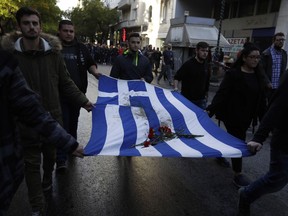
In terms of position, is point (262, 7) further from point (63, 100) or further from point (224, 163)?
point (63, 100)

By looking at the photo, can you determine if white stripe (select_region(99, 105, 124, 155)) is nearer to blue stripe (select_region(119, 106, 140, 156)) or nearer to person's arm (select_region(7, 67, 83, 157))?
blue stripe (select_region(119, 106, 140, 156))

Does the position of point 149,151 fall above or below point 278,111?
below

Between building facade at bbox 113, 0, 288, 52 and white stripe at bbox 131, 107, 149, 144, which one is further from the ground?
building facade at bbox 113, 0, 288, 52

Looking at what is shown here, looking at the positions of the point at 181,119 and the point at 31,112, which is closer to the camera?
the point at 31,112

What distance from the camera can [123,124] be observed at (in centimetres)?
356

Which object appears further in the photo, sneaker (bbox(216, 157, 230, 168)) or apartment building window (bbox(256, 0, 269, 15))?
apartment building window (bbox(256, 0, 269, 15))

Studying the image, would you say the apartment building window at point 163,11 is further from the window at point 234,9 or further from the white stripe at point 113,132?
the white stripe at point 113,132

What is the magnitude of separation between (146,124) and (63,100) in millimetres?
1263

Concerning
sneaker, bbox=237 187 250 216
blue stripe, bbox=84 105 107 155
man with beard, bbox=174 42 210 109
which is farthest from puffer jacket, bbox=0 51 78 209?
man with beard, bbox=174 42 210 109

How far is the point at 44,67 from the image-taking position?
3.03 metres

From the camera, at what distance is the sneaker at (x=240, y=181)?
13.2ft

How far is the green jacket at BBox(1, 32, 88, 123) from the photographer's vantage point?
9.62ft

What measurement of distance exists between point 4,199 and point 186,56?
579 inches

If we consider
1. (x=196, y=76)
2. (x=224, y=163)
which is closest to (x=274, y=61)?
(x=196, y=76)
